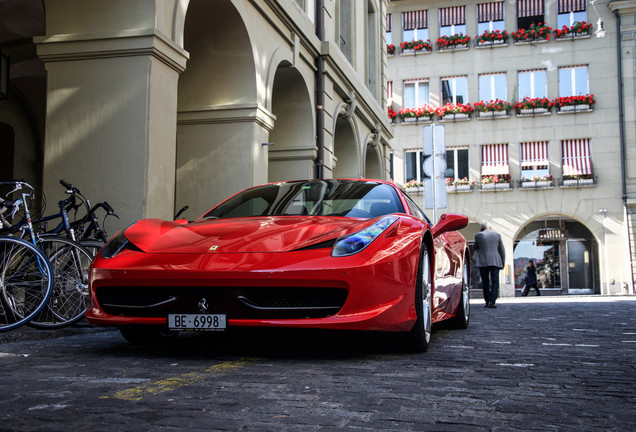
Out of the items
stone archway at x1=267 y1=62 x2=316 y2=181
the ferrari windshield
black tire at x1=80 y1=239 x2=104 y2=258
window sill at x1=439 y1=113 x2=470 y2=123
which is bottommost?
black tire at x1=80 y1=239 x2=104 y2=258

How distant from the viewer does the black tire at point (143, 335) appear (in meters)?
4.51

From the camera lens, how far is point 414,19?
32.1 metres

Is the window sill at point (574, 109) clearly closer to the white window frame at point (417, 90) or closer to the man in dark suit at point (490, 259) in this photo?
the white window frame at point (417, 90)

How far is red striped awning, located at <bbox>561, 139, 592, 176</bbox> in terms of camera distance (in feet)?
94.8

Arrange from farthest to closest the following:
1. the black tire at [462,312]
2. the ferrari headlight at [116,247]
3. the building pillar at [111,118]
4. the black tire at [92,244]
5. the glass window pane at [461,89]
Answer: the glass window pane at [461,89], the building pillar at [111,118], the black tire at [462,312], the black tire at [92,244], the ferrari headlight at [116,247]

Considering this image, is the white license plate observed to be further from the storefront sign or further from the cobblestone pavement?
the storefront sign

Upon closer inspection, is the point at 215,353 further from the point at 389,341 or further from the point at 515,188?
the point at 515,188

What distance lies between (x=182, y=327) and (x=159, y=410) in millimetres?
1376

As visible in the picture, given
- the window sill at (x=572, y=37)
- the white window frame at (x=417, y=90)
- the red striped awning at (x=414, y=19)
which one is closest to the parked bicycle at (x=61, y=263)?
the white window frame at (x=417, y=90)

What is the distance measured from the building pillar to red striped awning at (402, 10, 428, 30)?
1042 inches

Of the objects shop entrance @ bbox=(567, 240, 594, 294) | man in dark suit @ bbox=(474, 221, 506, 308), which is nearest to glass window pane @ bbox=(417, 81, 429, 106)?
shop entrance @ bbox=(567, 240, 594, 294)

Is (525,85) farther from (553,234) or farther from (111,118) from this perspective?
(111,118)

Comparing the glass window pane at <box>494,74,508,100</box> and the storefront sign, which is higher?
the glass window pane at <box>494,74,508,100</box>

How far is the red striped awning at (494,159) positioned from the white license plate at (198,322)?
27234 millimetres
